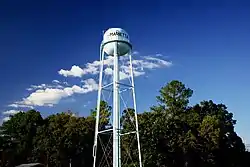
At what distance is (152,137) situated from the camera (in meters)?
35.6

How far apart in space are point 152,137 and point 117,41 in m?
14.3

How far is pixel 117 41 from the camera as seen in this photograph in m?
25.1

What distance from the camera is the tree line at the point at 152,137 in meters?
36.5

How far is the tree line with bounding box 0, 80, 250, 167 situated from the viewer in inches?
1436

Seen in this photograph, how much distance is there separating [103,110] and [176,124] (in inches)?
483

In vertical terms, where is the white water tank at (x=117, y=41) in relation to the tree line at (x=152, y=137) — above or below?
above

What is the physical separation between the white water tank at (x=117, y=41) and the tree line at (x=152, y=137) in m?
11.7

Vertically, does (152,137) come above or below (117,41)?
below

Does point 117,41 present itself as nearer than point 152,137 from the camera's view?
Yes

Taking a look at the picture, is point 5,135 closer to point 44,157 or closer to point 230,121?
point 44,157

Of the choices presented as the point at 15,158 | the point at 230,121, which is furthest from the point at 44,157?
the point at 230,121

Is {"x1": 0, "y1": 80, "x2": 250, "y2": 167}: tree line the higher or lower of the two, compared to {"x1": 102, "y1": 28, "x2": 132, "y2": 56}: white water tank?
lower

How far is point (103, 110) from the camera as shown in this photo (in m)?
46.3

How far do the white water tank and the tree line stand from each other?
38.4ft
